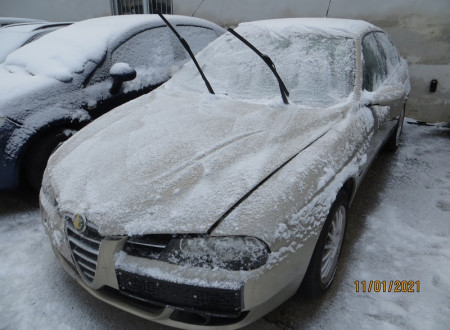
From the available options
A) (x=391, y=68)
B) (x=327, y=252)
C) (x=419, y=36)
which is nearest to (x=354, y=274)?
(x=327, y=252)

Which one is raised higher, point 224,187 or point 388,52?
point 388,52

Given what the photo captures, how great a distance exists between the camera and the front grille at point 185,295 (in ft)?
5.13

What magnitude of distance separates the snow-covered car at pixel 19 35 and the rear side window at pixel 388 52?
465cm

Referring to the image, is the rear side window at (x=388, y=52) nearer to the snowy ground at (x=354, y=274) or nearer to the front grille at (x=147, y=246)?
the snowy ground at (x=354, y=274)

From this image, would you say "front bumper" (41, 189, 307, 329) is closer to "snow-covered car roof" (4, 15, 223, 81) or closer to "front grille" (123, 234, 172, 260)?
"front grille" (123, 234, 172, 260)

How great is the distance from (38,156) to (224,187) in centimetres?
197

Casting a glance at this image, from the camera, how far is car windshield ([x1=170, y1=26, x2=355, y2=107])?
101 inches

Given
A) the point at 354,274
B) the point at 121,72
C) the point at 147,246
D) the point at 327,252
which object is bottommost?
the point at 354,274

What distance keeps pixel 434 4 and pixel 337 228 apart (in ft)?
14.5

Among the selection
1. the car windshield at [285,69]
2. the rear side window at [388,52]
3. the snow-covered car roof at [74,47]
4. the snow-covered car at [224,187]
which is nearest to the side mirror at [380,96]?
the snow-covered car at [224,187]

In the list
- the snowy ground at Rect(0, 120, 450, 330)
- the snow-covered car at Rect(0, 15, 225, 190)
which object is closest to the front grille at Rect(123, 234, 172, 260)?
the snowy ground at Rect(0, 120, 450, 330)

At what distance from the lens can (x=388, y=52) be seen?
379cm

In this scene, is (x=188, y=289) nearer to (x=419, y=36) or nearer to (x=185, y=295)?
(x=185, y=295)
